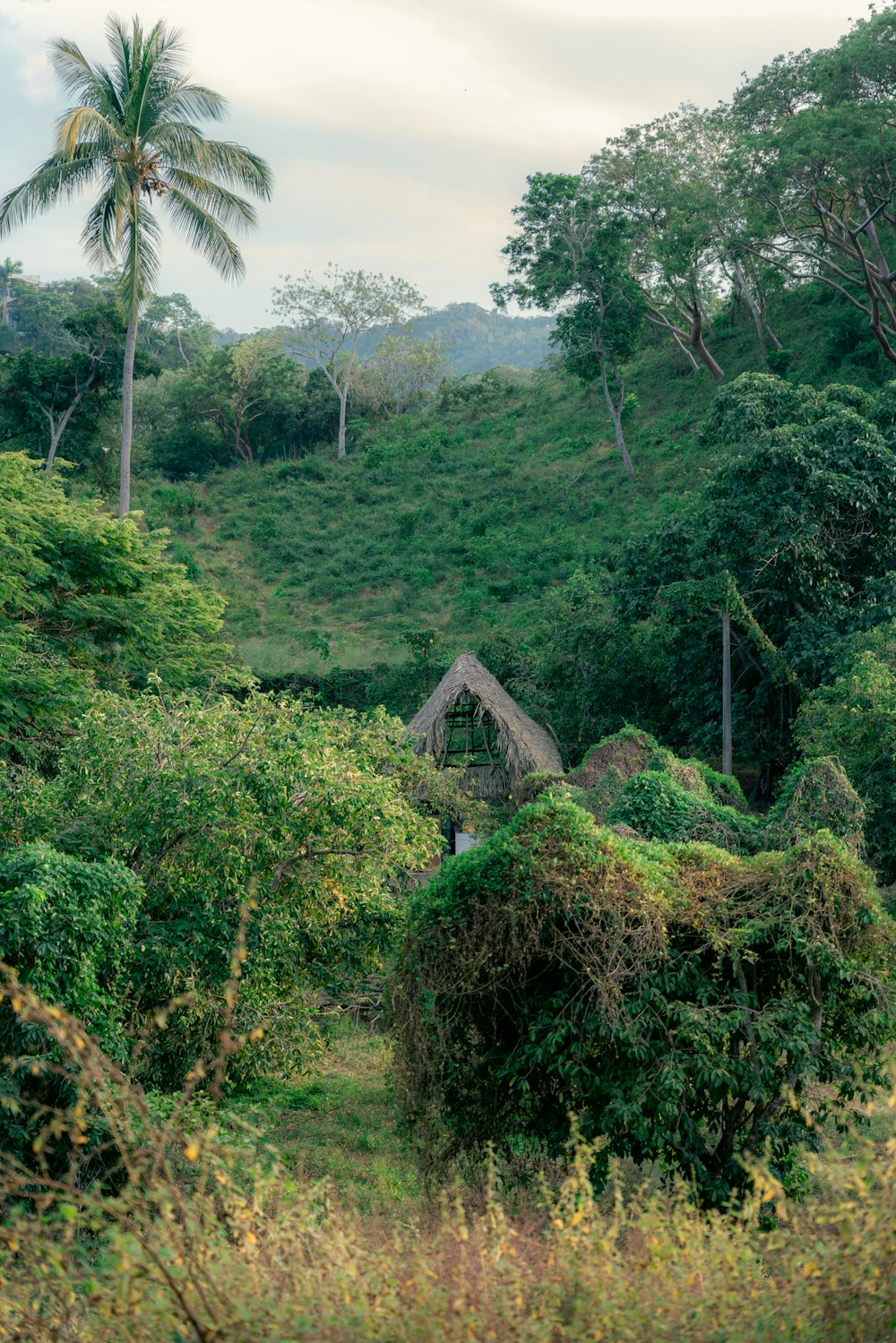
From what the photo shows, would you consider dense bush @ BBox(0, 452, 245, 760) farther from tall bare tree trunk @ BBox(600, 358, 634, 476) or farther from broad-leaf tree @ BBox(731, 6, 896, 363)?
tall bare tree trunk @ BBox(600, 358, 634, 476)

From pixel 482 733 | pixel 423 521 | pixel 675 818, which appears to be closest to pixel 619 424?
pixel 423 521

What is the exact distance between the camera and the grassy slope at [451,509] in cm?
2500

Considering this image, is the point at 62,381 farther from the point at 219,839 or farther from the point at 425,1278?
the point at 425,1278

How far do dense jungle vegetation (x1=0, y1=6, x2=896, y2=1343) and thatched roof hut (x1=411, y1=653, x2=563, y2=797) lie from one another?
2.16ft

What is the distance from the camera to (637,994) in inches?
238

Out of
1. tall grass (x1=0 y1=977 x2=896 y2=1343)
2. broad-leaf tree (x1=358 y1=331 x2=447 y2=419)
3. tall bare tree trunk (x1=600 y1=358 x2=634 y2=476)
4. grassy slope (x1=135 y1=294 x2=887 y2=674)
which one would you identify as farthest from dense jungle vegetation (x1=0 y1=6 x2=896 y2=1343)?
broad-leaf tree (x1=358 y1=331 x2=447 y2=419)

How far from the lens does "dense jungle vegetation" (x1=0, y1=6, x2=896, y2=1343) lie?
3199mm

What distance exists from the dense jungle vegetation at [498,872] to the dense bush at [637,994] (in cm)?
3

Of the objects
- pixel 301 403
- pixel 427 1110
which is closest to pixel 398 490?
pixel 301 403

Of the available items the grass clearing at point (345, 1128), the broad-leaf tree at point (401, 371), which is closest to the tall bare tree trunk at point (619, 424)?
the broad-leaf tree at point (401, 371)

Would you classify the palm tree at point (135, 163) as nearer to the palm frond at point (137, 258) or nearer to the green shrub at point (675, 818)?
the palm frond at point (137, 258)

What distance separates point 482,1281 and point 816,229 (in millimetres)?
21794

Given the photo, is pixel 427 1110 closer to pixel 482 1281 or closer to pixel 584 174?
pixel 482 1281

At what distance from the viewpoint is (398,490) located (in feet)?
104
